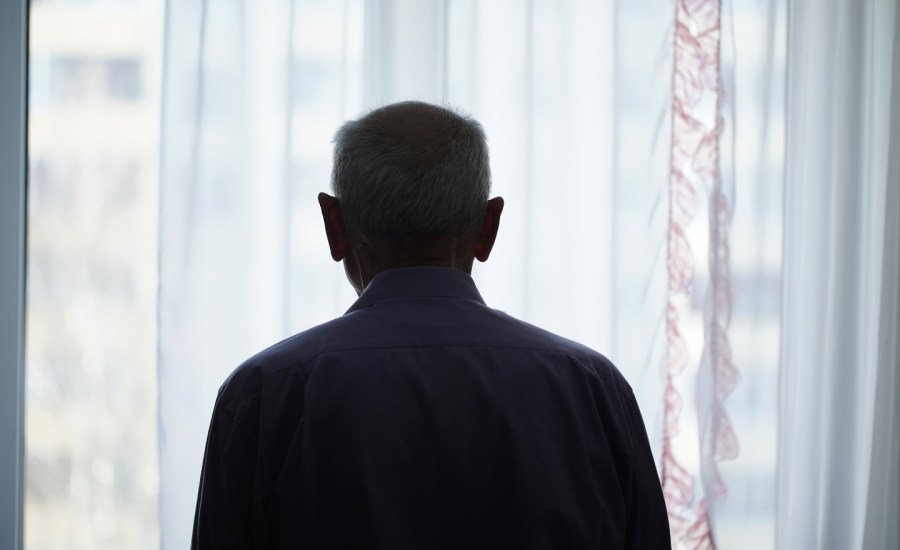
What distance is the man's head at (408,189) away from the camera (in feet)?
2.97

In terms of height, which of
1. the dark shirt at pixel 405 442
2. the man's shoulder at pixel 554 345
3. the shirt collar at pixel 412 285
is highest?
the shirt collar at pixel 412 285

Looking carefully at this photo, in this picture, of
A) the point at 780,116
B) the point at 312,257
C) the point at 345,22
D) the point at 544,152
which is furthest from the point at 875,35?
the point at 312,257

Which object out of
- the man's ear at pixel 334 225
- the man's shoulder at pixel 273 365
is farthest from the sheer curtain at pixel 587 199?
the man's shoulder at pixel 273 365

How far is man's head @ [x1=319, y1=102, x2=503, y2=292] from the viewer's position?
906 mm

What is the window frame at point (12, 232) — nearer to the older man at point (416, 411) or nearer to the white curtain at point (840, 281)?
the older man at point (416, 411)

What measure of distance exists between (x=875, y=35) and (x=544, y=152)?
838 mm

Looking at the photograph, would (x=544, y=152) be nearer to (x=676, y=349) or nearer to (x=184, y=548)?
(x=676, y=349)

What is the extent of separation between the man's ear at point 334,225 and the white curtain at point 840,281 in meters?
1.35

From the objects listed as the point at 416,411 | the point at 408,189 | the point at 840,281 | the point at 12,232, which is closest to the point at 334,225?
the point at 408,189

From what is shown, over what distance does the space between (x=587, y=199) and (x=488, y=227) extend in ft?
3.34

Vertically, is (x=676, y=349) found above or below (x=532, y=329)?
below

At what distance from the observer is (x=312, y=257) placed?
6.27 feet

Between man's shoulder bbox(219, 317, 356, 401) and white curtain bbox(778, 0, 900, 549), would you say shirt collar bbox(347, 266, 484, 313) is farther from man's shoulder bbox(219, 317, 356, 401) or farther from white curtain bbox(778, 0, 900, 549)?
white curtain bbox(778, 0, 900, 549)

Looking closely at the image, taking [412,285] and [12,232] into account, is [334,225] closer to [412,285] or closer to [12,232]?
[412,285]
